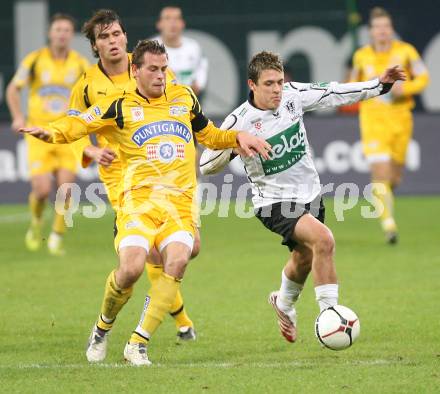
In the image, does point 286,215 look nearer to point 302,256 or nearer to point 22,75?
point 302,256

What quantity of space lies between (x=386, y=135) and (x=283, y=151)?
6.69 m

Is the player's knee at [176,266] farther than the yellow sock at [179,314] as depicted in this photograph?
No

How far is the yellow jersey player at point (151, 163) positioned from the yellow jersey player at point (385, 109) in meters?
6.73

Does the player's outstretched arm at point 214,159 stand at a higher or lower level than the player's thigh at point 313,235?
higher

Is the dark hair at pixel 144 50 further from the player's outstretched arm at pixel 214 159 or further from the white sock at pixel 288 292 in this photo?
the white sock at pixel 288 292

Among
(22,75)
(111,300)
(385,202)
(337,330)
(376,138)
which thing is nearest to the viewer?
(337,330)

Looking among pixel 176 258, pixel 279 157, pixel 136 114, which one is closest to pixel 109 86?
pixel 136 114

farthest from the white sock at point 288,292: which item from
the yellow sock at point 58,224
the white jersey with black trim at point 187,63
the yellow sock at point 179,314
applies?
the white jersey with black trim at point 187,63

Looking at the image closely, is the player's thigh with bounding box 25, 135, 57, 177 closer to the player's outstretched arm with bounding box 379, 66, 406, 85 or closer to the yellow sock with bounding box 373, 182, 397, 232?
the yellow sock with bounding box 373, 182, 397, 232

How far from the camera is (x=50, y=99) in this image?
1430 cm

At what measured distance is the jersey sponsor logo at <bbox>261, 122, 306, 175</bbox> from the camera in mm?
8336

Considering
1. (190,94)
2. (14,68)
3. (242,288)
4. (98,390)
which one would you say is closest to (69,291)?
(242,288)

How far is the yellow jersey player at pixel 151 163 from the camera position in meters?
7.66

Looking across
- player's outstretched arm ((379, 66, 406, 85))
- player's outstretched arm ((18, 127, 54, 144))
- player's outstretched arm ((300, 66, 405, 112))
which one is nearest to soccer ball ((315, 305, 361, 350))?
player's outstretched arm ((300, 66, 405, 112))
